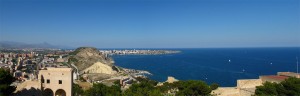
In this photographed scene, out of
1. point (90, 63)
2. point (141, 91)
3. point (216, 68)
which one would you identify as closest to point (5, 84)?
point (141, 91)

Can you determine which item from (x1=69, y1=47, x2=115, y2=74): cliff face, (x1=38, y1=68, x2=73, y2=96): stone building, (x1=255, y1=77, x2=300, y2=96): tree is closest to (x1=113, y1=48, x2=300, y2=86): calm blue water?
(x1=69, y1=47, x2=115, y2=74): cliff face

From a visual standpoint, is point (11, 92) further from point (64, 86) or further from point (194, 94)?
point (194, 94)

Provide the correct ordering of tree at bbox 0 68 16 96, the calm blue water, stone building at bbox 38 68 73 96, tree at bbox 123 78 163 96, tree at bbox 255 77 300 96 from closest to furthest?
tree at bbox 0 68 16 96, stone building at bbox 38 68 73 96, tree at bbox 123 78 163 96, tree at bbox 255 77 300 96, the calm blue water

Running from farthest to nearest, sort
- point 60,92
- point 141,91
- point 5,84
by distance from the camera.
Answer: point 141,91 → point 60,92 → point 5,84

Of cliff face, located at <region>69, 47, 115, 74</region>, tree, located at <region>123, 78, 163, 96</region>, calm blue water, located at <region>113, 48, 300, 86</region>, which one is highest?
tree, located at <region>123, 78, 163, 96</region>

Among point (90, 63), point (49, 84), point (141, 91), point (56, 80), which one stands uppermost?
point (56, 80)

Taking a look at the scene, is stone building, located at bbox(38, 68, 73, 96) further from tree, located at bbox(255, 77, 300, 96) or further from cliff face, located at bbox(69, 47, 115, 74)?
cliff face, located at bbox(69, 47, 115, 74)

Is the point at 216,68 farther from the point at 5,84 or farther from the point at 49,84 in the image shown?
the point at 5,84

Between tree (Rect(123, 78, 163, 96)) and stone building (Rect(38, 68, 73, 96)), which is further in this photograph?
tree (Rect(123, 78, 163, 96))

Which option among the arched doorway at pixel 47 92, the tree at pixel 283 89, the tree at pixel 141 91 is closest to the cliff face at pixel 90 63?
the tree at pixel 141 91

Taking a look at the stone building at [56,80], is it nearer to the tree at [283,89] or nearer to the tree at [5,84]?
the tree at [5,84]

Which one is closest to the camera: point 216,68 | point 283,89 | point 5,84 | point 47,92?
point 5,84

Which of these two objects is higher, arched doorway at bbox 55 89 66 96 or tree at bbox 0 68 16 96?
tree at bbox 0 68 16 96
